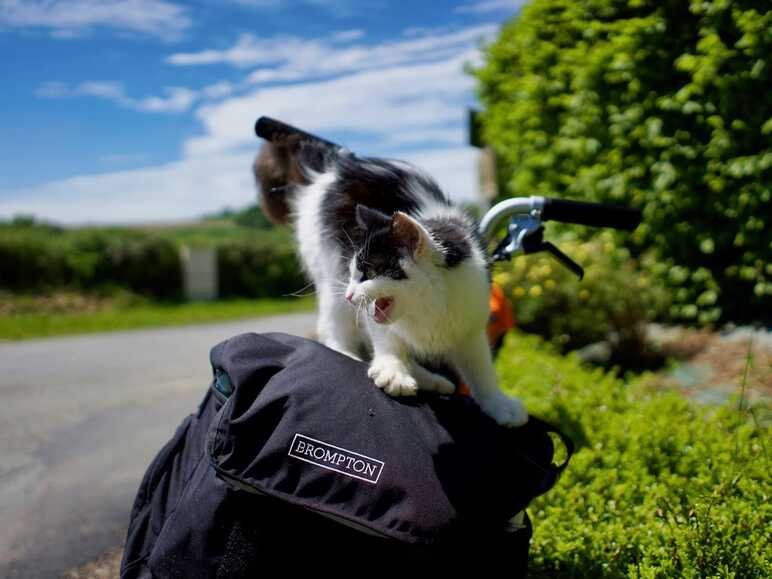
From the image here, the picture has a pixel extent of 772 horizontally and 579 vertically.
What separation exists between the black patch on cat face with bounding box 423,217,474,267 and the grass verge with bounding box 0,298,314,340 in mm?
7384

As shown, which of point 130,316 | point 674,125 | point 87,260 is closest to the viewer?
point 674,125

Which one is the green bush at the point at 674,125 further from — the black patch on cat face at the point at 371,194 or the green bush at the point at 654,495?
the black patch on cat face at the point at 371,194

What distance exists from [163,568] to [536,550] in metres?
1.24

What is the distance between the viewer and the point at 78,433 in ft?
12.0

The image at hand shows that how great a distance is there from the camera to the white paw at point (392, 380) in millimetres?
1610

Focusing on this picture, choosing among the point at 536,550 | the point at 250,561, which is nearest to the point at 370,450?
the point at 250,561

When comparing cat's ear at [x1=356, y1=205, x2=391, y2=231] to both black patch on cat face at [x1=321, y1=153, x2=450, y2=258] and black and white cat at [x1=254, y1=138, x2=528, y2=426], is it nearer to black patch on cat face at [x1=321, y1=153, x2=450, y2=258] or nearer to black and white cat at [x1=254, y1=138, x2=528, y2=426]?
black and white cat at [x1=254, y1=138, x2=528, y2=426]

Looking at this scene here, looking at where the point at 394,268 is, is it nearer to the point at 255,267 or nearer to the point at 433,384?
the point at 433,384

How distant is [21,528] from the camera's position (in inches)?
95.1

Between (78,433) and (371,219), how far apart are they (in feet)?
9.63

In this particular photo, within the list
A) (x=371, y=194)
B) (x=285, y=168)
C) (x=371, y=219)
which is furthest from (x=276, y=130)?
(x=371, y=219)

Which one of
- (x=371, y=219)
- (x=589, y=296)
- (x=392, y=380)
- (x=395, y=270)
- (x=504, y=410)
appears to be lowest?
(x=589, y=296)

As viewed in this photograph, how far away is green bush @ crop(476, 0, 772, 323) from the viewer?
3750mm

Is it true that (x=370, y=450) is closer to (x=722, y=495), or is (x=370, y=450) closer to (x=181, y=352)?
(x=722, y=495)
